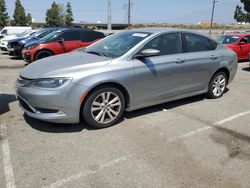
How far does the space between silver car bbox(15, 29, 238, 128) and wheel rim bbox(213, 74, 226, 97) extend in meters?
0.29

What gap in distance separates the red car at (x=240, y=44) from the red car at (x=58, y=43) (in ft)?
20.5

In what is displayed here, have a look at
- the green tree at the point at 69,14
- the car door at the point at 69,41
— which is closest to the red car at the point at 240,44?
the car door at the point at 69,41

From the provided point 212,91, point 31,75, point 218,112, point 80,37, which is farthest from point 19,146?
point 80,37

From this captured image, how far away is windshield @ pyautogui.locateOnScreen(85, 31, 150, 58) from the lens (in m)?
4.80

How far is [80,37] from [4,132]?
795 cm

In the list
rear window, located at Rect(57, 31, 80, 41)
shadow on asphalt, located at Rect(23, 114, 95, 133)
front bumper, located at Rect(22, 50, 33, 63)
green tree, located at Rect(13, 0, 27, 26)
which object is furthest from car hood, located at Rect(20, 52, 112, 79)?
green tree, located at Rect(13, 0, 27, 26)

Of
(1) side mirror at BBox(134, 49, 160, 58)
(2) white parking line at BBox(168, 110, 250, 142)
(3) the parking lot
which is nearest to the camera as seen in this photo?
(3) the parking lot

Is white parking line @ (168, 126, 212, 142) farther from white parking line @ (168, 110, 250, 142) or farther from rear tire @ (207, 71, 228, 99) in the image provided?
rear tire @ (207, 71, 228, 99)

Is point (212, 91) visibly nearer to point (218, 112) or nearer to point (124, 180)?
point (218, 112)

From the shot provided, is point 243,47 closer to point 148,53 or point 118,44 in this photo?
point 118,44

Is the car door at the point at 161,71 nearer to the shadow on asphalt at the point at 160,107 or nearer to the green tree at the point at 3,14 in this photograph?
the shadow on asphalt at the point at 160,107

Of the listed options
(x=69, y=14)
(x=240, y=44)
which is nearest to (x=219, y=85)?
(x=240, y=44)

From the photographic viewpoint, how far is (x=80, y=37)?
11.7 meters

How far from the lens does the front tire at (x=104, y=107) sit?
14.0ft
